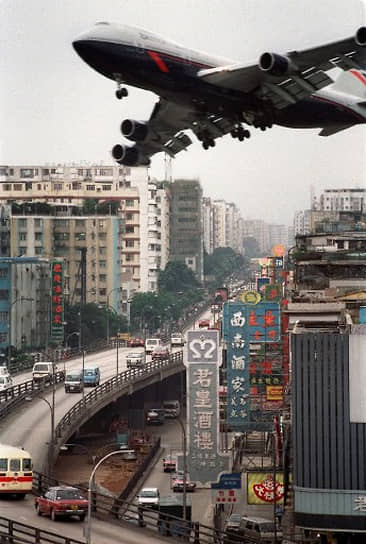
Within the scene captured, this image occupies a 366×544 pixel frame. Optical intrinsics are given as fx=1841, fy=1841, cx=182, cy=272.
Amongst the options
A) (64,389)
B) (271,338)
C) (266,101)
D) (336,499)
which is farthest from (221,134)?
(64,389)

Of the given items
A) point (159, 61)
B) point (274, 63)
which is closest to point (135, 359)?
point (159, 61)

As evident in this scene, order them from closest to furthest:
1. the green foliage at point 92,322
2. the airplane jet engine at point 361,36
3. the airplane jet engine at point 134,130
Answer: the airplane jet engine at point 361,36
the airplane jet engine at point 134,130
the green foliage at point 92,322

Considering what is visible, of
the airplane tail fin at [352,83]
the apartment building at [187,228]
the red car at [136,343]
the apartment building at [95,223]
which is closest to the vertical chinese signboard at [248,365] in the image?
the apartment building at [187,228]

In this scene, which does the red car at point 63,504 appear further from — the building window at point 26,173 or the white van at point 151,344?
the white van at point 151,344

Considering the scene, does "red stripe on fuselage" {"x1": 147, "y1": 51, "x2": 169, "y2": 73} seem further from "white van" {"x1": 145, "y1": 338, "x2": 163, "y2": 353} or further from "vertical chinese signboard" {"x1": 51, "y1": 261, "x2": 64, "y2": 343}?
"white van" {"x1": 145, "y1": 338, "x2": 163, "y2": 353}

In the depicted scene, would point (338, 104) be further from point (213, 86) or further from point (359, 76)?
point (213, 86)
